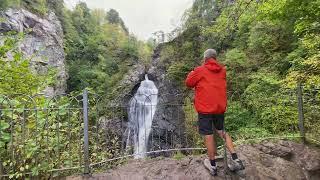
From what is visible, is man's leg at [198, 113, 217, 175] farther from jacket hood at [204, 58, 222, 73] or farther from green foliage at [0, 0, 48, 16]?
green foliage at [0, 0, 48, 16]

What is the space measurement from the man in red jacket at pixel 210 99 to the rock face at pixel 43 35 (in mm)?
20073

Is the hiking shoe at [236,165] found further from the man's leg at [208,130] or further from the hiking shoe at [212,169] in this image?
the man's leg at [208,130]

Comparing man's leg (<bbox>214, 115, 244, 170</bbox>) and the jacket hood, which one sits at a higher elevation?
the jacket hood

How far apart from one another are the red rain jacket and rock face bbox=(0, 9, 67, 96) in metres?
20.1

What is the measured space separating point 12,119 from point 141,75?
21.8 metres

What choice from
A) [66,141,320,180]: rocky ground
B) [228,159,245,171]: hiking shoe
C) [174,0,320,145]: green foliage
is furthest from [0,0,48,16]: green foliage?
[228,159,245,171]: hiking shoe

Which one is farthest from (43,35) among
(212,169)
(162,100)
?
(212,169)

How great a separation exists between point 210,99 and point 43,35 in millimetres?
25617

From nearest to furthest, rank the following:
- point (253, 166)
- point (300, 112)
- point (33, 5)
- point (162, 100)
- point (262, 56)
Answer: point (253, 166) < point (300, 112) < point (262, 56) < point (162, 100) < point (33, 5)

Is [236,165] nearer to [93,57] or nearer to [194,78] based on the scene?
[194,78]

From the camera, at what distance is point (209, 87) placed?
4.71m

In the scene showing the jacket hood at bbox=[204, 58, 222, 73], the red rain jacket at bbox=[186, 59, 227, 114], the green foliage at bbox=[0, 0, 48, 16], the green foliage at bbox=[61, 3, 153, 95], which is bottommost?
the red rain jacket at bbox=[186, 59, 227, 114]

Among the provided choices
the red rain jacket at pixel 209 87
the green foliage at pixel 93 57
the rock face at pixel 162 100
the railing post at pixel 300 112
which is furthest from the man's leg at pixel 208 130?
the green foliage at pixel 93 57

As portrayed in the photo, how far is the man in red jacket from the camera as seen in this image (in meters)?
4.71
